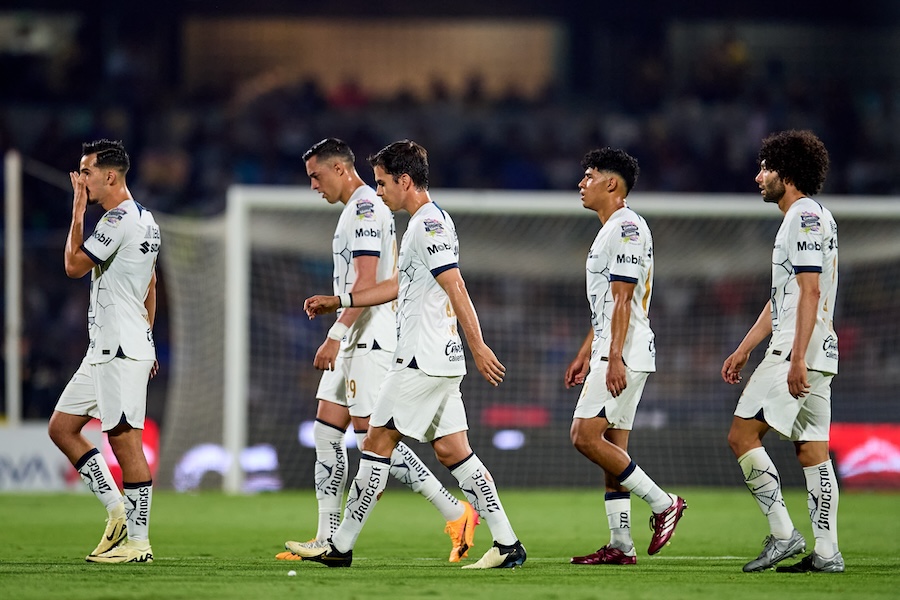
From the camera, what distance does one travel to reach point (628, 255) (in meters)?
6.85

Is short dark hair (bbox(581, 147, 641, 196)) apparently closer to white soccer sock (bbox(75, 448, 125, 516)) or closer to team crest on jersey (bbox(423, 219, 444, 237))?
team crest on jersey (bbox(423, 219, 444, 237))

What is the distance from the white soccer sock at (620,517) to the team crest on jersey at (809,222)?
1.72m

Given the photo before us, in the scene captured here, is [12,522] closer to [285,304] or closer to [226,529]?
[226,529]

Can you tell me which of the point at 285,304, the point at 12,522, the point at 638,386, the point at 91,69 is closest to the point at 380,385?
the point at 638,386

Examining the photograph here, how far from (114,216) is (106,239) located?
6.0 inches

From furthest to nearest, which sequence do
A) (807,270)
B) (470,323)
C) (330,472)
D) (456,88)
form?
(456,88) < (330,472) < (807,270) < (470,323)

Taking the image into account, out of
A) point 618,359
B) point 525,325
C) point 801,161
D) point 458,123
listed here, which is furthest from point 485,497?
point 458,123

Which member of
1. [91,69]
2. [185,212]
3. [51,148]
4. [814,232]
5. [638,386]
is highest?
[91,69]

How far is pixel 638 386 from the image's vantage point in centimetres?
694

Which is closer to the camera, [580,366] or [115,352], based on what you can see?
[115,352]

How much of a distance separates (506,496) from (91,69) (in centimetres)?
1162

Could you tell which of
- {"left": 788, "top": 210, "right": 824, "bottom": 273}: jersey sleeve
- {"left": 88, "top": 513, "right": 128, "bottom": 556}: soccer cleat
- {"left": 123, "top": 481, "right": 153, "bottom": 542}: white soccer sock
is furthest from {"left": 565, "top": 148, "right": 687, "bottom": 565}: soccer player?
{"left": 88, "top": 513, "right": 128, "bottom": 556}: soccer cleat

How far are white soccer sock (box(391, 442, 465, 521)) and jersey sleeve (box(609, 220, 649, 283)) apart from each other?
1506 mm

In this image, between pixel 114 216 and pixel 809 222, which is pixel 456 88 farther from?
pixel 809 222
